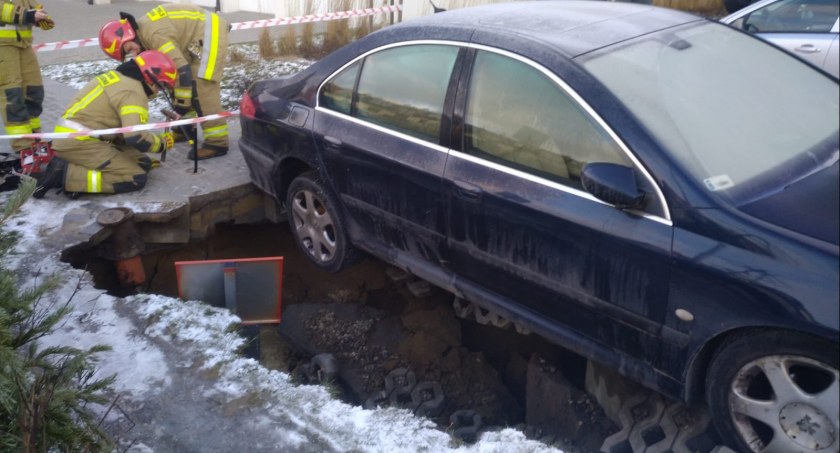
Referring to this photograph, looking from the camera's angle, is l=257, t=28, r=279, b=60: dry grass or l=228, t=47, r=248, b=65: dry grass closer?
l=228, t=47, r=248, b=65: dry grass

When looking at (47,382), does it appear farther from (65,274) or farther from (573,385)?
(573,385)

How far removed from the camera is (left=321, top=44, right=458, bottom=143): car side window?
3.91m

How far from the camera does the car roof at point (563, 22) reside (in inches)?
141

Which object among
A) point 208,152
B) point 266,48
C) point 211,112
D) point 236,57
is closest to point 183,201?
point 208,152

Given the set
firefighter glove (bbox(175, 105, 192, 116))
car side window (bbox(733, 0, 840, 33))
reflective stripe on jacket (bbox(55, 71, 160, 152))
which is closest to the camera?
reflective stripe on jacket (bbox(55, 71, 160, 152))

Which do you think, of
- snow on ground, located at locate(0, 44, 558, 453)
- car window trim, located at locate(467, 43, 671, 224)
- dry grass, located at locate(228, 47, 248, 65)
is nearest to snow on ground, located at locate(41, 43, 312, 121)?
dry grass, located at locate(228, 47, 248, 65)

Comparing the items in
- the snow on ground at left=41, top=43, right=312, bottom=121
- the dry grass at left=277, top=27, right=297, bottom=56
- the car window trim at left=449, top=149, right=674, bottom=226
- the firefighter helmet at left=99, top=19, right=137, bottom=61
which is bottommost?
the snow on ground at left=41, top=43, right=312, bottom=121

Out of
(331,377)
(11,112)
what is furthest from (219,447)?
(11,112)

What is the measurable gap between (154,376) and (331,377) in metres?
1.30

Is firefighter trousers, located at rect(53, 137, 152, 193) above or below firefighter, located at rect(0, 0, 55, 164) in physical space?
below

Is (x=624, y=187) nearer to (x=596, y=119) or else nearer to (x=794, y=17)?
(x=596, y=119)

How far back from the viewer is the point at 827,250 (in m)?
2.64

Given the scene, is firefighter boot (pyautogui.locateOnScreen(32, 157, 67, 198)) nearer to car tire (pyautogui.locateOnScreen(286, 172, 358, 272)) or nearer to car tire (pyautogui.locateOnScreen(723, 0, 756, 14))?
car tire (pyautogui.locateOnScreen(286, 172, 358, 272))

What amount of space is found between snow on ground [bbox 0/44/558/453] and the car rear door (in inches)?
35.6
